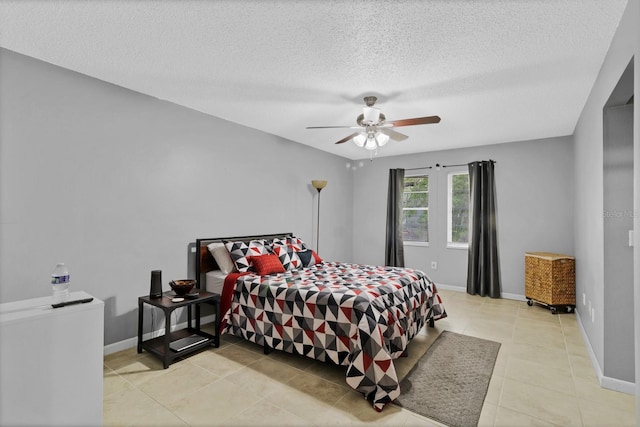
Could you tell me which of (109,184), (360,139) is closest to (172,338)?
(109,184)

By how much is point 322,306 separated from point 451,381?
1174 mm

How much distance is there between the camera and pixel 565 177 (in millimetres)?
4652

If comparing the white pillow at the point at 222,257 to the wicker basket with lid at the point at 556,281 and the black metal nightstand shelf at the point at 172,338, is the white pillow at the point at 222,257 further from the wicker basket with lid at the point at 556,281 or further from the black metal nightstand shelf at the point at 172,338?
the wicker basket with lid at the point at 556,281

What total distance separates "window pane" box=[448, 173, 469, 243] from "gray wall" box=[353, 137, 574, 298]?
0.14 meters

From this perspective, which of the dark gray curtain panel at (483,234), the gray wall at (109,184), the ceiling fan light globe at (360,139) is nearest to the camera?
the gray wall at (109,184)

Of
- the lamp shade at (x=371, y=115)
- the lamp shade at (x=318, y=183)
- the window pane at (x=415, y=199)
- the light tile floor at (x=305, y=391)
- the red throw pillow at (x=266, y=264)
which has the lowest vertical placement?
the light tile floor at (x=305, y=391)

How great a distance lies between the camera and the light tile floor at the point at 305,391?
2.06m

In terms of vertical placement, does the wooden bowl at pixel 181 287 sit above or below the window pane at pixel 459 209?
below

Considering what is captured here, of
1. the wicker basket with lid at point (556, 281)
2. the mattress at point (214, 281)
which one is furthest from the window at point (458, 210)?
the mattress at point (214, 281)

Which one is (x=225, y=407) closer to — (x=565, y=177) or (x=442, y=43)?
(x=442, y=43)

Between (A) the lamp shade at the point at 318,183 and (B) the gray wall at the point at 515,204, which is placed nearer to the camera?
(B) the gray wall at the point at 515,204

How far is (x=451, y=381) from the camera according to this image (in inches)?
99.1

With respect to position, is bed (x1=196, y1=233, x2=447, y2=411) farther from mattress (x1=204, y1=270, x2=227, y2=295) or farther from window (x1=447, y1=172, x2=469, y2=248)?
window (x1=447, y1=172, x2=469, y2=248)

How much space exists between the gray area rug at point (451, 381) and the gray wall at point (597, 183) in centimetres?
89
